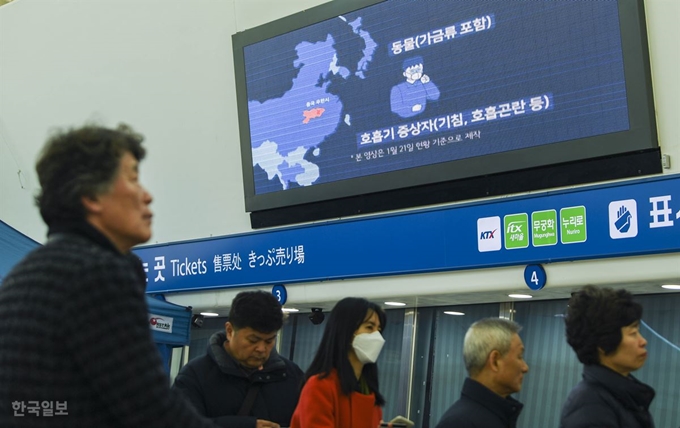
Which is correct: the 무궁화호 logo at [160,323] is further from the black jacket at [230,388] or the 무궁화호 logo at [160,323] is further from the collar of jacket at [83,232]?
the collar of jacket at [83,232]

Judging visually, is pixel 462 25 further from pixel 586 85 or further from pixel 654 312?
pixel 654 312

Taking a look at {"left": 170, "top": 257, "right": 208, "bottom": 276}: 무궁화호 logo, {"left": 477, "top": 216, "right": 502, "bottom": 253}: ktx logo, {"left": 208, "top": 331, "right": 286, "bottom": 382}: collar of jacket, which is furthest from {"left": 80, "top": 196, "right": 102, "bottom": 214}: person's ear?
{"left": 170, "top": 257, "right": 208, "bottom": 276}: 무궁화호 logo

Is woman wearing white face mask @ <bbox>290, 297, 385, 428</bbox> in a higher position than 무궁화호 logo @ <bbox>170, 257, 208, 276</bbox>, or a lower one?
lower

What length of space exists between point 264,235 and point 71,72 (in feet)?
12.1

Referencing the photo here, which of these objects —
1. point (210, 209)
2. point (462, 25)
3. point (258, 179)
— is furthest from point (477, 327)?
point (210, 209)

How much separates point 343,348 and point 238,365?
24.2 inches

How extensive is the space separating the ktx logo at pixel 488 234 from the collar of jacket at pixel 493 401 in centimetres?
452

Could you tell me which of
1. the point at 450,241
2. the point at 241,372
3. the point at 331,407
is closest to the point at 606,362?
the point at 331,407

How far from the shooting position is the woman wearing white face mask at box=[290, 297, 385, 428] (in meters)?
3.36

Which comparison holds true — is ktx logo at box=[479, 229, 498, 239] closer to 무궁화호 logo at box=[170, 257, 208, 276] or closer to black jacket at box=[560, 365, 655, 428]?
무궁화호 logo at box=[170, 257, 208, 276]

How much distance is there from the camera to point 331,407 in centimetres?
336

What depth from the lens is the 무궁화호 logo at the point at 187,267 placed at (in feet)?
32.8

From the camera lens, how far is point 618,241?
701 cm

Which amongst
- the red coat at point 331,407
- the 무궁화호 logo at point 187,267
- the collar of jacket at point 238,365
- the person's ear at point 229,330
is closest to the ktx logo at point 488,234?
the 무궁화호 logo at point 187,267
